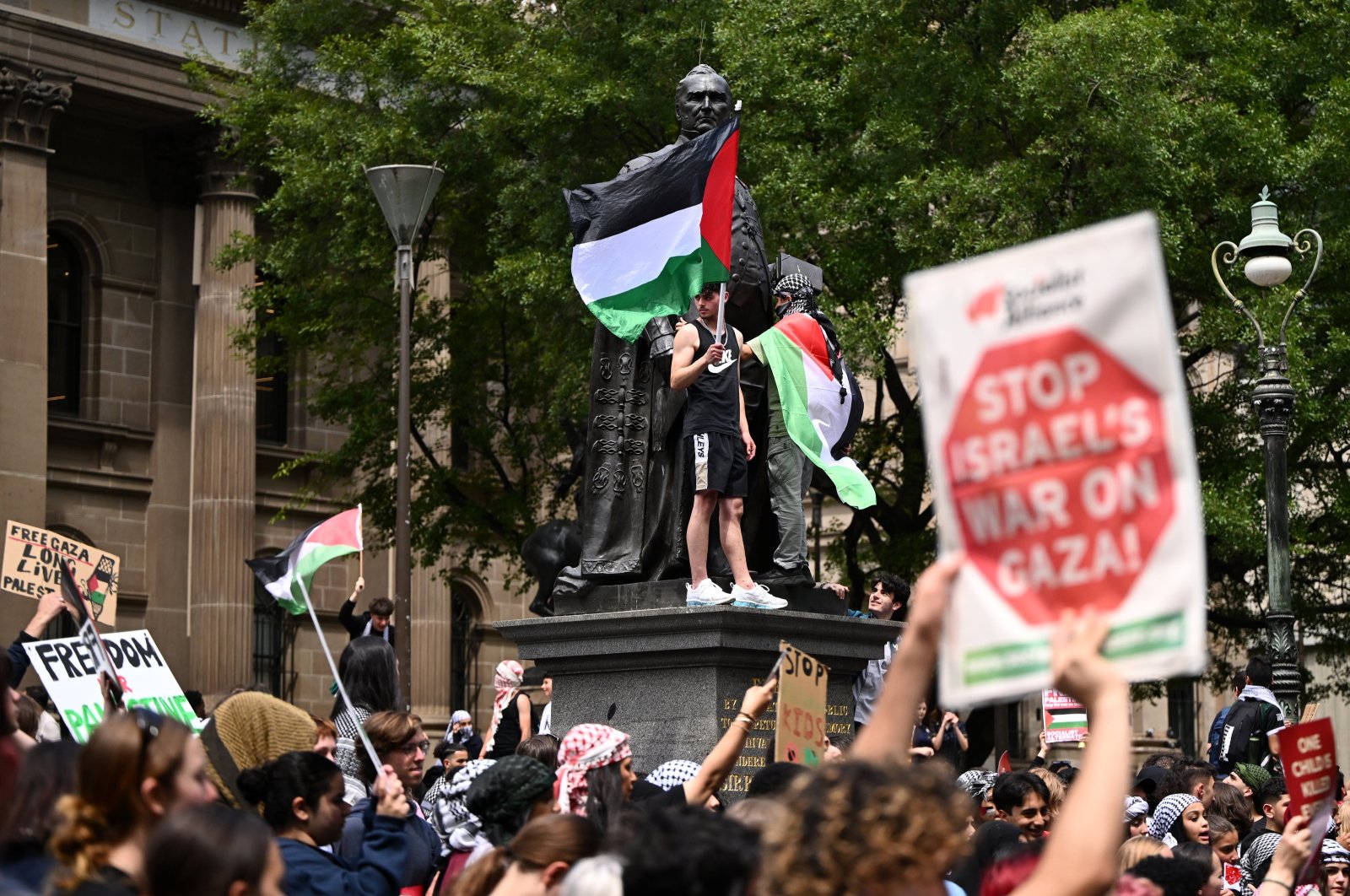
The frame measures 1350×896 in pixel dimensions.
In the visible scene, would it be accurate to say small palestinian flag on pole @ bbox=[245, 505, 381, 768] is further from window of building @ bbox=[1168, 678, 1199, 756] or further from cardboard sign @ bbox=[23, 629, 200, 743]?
window of building @ bbox=[1168, 678, 1199, 756]

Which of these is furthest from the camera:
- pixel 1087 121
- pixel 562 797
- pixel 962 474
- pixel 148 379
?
pixel 148 379

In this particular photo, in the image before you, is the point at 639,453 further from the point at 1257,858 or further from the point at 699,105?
the point at 1257,858

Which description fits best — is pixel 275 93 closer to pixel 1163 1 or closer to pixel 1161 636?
pixel 1163 1

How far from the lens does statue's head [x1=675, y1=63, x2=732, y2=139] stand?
12.1 m

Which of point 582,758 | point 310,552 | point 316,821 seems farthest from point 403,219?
point 316,821

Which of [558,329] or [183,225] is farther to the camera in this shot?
[183,225]

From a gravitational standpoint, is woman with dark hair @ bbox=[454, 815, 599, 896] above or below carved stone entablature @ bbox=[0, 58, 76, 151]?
below

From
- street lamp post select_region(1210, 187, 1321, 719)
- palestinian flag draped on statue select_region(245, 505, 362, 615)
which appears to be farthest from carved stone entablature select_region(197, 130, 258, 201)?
palestinian flag draped on statue select_region(245, 505, 362, 615)

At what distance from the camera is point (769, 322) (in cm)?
1238

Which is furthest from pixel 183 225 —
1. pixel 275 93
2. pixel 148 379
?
pixel 275 93

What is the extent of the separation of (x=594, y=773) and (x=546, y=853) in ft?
6.16

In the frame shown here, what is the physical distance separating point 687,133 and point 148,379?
2428cm

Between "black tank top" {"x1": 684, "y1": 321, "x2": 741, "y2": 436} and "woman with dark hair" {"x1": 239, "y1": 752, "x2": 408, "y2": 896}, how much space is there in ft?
16.7

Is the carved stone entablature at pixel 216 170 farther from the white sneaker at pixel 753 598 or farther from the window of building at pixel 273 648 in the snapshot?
the white sneaker at pixel 753 598
